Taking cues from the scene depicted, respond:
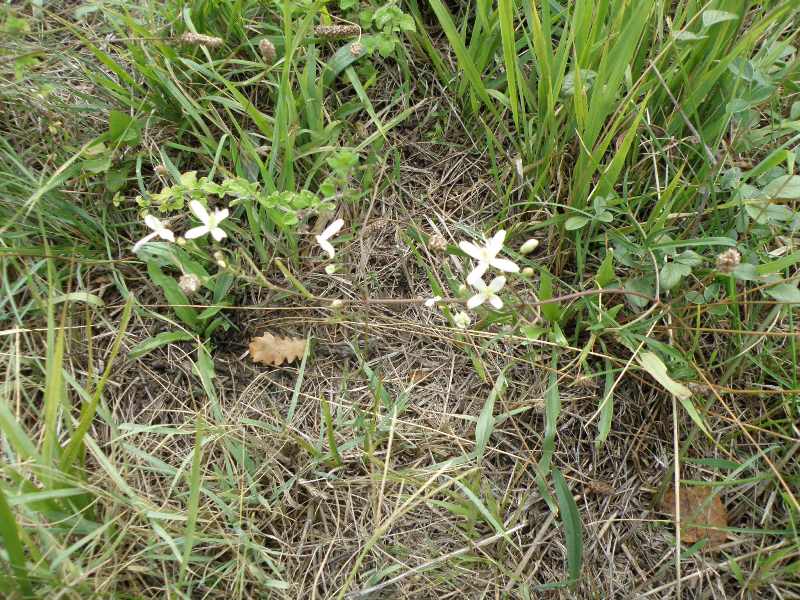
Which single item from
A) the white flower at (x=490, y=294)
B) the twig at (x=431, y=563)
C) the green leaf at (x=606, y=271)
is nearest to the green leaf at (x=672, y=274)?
the green leaf at (x=606, y=271)

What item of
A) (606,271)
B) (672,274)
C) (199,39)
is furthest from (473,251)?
(199,39)

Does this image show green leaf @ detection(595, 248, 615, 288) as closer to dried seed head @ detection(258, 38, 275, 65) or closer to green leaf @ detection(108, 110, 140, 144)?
dried seed head @ detection(258, 38, 275, 65)

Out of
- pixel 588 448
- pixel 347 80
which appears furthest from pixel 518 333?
pixel 347 80

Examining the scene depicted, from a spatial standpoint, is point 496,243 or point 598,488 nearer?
point 496,243

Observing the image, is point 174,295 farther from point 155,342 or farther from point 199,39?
point 199,39

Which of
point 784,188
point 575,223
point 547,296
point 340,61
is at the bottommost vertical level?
point 547,296

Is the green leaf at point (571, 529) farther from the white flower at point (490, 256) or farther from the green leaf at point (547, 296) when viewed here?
the white flower at point (490, 256)
